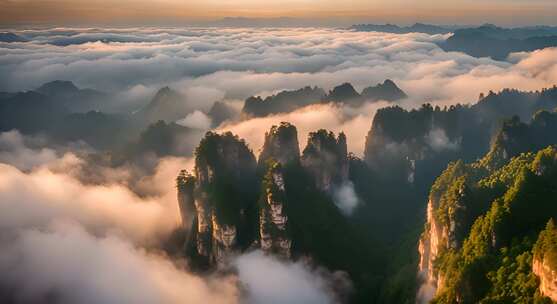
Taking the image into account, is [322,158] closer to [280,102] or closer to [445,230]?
[445,230]

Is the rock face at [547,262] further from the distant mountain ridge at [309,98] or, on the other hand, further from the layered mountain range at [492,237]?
the distant mountain ridge at [309,98]

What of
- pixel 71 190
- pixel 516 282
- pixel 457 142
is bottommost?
pixel 71 190

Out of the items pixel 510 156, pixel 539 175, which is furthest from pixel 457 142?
pixel 539 175

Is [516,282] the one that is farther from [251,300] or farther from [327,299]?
[251,300]

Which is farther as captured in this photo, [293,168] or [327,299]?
[293,168]

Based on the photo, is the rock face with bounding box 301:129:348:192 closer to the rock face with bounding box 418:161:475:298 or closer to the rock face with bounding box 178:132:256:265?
the rock face with bounding box 178:132:256:265

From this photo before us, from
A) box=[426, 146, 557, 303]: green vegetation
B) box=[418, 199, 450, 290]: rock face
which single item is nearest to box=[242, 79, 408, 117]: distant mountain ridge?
box=[418, 199, 450, 290]: rock face
